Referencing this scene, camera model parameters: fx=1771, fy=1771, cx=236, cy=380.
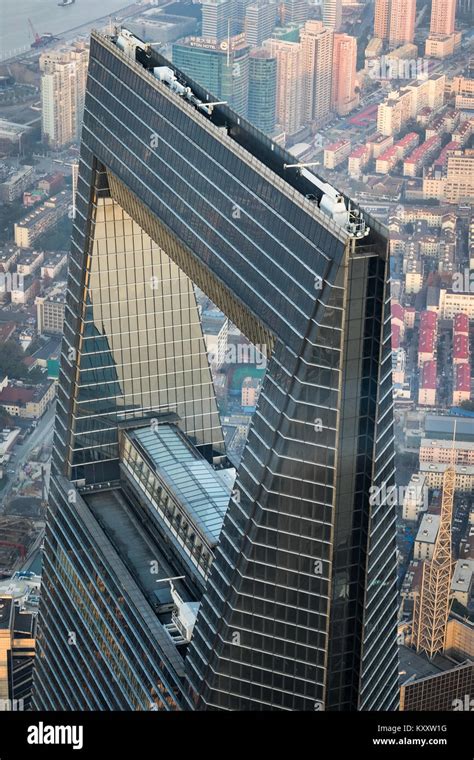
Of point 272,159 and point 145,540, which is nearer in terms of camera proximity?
point 272,159

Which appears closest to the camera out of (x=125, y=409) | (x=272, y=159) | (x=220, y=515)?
(x=272, y=159)

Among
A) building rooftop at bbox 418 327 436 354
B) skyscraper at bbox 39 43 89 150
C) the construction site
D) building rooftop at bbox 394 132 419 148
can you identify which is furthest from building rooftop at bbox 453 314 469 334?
skyscraper at bbox 39 43 89 150

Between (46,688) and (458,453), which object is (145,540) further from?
(458,453)

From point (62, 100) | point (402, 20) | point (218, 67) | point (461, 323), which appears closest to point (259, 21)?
point (402, 20)

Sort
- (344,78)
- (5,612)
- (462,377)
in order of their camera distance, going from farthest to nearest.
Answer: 1. (344,78)
2. (462,377)
3. (5,612)

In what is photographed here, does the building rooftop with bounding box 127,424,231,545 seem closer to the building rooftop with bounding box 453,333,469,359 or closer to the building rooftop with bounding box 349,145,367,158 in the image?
the building rooftop with bounding box 453,333,469,359

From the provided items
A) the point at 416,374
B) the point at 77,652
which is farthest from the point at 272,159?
the point at 416,374

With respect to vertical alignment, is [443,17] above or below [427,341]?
above

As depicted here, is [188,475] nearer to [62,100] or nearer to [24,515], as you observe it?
[24,515]
